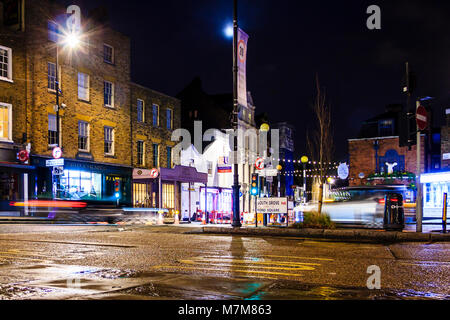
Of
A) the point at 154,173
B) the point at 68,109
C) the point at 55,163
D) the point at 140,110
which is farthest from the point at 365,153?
the point at 55,163

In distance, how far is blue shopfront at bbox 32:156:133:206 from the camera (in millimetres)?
26672

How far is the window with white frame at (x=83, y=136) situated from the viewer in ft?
98.0

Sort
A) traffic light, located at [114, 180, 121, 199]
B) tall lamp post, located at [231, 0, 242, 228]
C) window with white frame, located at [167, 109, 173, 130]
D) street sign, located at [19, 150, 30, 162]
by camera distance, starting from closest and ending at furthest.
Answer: tall lamp post, located at [231, 0, 242, 228]
street sign, located at [19, 150, 30, 162]
traffic light, located at [114, 180, 121, 199]
window with white frame, located at [167, 109, 173, 130]

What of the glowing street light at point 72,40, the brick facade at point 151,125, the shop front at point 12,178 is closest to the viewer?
the shop front at point 12,178

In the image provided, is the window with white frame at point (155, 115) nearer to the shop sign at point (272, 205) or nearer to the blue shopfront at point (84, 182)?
the blue shopfront at point (84, 182)

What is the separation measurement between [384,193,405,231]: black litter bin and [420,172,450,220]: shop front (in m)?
12.6

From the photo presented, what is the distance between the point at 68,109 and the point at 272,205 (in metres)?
16.0

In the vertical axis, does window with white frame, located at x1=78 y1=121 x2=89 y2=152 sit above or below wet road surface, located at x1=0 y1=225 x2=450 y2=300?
above

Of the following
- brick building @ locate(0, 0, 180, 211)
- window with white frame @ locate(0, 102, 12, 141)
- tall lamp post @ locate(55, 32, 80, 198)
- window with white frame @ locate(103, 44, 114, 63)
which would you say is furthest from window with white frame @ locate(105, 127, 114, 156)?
window with white frame @ locate(0, 102, 12, 141)

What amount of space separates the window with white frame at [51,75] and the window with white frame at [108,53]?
4897mm

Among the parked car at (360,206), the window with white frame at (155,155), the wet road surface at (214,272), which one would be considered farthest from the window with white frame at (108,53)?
the wet road surface at (214,272)

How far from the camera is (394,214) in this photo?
15.8 meters

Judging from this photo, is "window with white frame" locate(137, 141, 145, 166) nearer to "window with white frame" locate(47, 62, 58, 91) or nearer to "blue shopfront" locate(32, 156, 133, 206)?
"blue shopfront" locate(32, 156, 133, 206)
